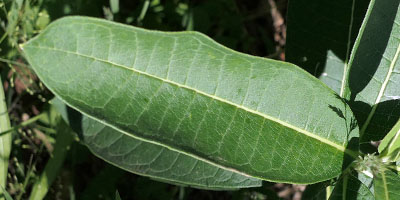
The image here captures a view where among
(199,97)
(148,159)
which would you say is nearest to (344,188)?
(199,97)

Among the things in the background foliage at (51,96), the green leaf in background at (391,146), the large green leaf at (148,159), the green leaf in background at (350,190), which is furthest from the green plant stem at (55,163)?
the green leaf in background at (391,146)

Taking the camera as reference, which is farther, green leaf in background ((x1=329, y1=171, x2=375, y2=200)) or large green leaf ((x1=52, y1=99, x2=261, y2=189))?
large green leaf ((x1=52, y1=99, x2=261, y2=189))

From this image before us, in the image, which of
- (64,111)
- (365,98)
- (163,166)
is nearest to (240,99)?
(365,98)

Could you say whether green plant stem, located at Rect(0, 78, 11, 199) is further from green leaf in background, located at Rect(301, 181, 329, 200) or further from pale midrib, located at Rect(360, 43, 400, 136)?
pale midrib, located at Rect(360, 43, 400, 136)

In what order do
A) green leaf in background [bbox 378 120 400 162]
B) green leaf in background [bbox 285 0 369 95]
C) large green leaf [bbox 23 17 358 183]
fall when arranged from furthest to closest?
green leaf in background [bbox 285 0 369 95] < green leaf in background [bbox 378 120 400 162] < large green leaf [bbox 23 17 358 183]

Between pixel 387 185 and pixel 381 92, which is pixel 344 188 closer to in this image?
pixel 387 185

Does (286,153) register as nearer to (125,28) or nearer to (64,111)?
(125,28)

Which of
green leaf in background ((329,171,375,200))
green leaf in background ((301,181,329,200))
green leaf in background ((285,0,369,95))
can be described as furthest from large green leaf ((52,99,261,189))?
green leaf in background ((285,0,369,95))
